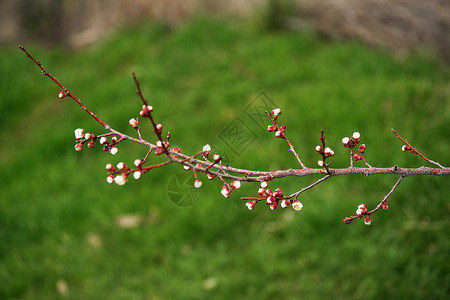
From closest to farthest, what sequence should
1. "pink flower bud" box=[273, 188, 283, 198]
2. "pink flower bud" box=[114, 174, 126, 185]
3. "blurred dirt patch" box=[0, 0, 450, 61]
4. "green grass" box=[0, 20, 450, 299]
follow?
"pink flower bud" box=[114, 174, 126, 185], "pink flower bud" box=[273, 188, 283, 198], "green grass" box=[0, 20, 450, 299], "blurred dirt patch" box=[0, 0, 450, 61]

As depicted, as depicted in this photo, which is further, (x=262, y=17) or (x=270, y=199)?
(x=262, y=17)

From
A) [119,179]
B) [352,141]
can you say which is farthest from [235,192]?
[119,179]

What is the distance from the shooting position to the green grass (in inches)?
117

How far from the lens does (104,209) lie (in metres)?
3.80

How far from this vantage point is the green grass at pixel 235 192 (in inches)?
117

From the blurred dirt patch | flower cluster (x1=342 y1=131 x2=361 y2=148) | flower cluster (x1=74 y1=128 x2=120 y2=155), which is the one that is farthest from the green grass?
flower cluster (x1=74 y1=128 x2=120 y2=155)

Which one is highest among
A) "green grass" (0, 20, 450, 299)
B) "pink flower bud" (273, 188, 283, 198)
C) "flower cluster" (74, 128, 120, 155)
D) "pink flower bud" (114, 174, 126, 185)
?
"green grass" (0, 20, 450, 299)

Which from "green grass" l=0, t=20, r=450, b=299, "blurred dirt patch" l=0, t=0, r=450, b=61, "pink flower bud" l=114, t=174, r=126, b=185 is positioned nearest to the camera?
"pink flower bud" l=114, t=174, r=126, b=185

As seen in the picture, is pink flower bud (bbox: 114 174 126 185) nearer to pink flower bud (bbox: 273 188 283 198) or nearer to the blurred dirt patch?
pink flower bud (bbox: 273 188 283 198)

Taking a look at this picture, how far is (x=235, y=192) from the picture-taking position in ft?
12.0

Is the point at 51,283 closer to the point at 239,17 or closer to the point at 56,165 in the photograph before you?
the point at 56,165

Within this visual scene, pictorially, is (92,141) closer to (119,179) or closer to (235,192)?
(119,179)

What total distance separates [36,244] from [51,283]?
1.75ft

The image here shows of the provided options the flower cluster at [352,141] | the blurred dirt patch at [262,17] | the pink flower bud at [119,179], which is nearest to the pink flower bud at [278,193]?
the flower cluster at [352,141]
